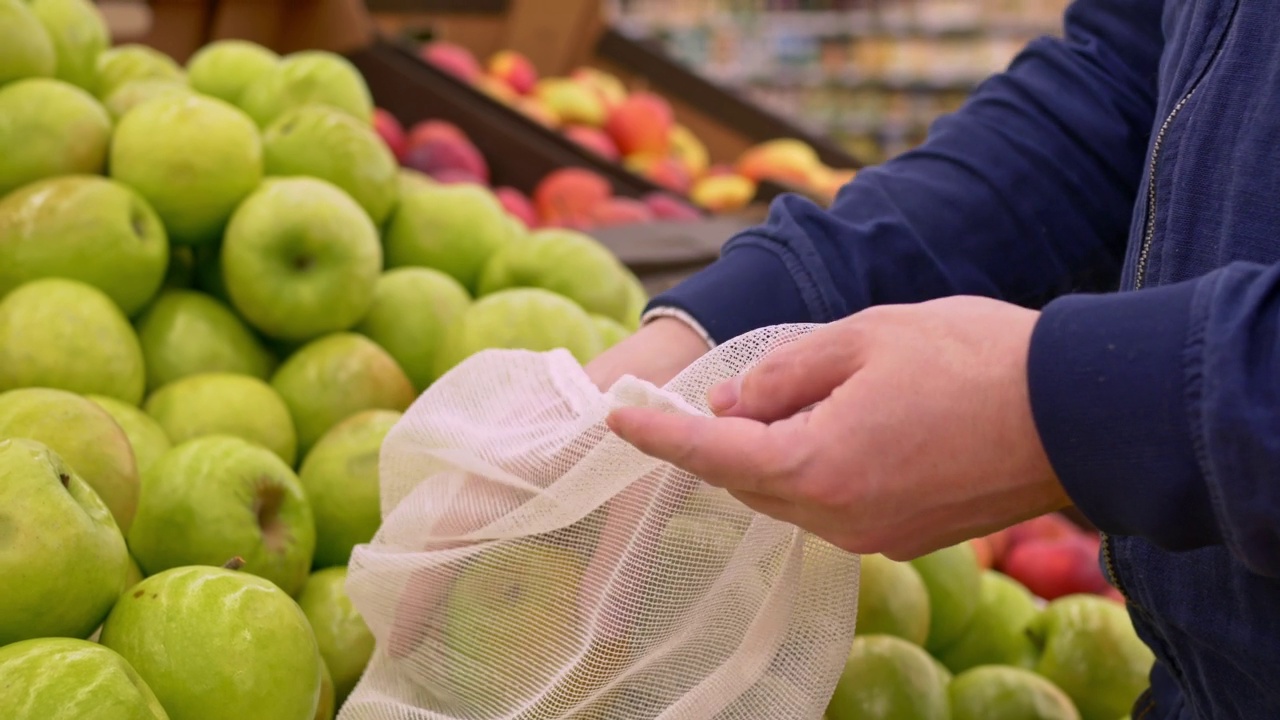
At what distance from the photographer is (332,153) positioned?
4.76 ft

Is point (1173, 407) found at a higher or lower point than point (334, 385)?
higher

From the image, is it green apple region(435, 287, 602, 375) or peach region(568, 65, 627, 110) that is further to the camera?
peach region(568, 65, 627, 110)

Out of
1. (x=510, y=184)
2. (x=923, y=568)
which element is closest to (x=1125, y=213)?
(x=923, y=568)

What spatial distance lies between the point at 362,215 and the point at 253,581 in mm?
635

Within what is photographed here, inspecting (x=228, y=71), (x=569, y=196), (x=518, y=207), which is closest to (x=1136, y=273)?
(x=228, y=71)

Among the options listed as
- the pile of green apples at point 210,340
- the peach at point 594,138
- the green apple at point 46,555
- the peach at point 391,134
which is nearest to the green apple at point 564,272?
the pile of green apples at point 210,340

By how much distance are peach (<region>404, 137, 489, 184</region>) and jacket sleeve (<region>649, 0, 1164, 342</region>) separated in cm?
150

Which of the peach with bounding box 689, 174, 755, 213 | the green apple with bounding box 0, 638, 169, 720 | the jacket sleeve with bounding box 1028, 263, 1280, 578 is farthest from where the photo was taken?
the peach with bounding box 689, 174, 755, 213

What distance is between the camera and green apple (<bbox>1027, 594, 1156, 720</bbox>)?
49.8 inches

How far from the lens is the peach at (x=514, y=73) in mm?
3520

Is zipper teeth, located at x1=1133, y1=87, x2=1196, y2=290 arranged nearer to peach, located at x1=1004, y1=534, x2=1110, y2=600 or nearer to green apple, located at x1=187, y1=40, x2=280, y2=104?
peach, located at x1=1004, y1=534, x2=1110, y2=600

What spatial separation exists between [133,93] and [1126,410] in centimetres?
136

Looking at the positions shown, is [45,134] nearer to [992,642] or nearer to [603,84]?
[992,642]

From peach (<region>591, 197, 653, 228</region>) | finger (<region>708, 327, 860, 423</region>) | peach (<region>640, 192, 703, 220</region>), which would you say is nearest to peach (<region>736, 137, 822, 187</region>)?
peach (<region>640, 192, 703, 220</region>)
